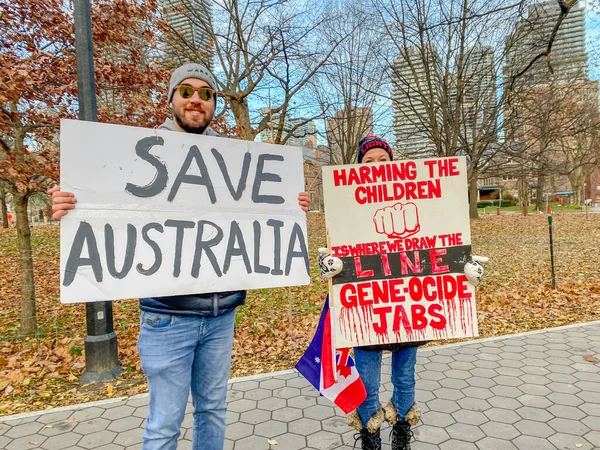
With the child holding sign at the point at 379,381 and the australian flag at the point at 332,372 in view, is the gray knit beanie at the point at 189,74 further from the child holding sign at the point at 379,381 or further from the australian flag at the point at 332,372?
the australian flag at the point at 332,372

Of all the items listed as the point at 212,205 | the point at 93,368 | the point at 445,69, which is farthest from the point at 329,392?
the point at 445,69

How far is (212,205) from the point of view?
7.23 feet

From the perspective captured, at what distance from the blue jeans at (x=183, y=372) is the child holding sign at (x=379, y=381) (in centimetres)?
76

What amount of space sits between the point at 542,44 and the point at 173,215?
9417mm

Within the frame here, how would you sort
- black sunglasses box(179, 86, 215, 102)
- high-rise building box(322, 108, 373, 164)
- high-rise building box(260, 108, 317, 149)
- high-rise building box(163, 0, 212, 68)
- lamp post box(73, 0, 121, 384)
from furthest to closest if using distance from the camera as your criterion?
1. high-rise building box(322, 108, 373, 164)
2. high-rise building box(260, 108, 317, 149)
3. high-rise building box(163, 0, 212, 68)
4. lamp post box(73, 0, 121, 384)
5. black sunglasses box(179, 86, 215, 102)

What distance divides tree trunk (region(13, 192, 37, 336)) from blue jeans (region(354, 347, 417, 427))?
5.23 m

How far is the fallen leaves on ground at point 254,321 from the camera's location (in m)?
4.04

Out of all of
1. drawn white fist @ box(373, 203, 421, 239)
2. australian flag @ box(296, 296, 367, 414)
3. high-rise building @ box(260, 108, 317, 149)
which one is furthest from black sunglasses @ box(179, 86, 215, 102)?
high-rise building @ box(260, 108, 317, 149)

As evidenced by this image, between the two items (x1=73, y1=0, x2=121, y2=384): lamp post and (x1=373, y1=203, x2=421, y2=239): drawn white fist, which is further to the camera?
(x1=73, y1=0, x2=121, y2=384): lamp post

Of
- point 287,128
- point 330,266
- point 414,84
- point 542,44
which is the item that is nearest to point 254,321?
point 330,266

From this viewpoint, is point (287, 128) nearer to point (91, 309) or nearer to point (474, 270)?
point (91, 309)

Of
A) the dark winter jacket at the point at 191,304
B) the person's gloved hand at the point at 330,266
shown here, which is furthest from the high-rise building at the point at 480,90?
the dark winter jacket at the point at 191,304

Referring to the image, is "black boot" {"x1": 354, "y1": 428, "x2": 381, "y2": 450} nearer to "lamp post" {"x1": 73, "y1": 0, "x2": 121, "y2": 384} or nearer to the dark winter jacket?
the dark winter jacket

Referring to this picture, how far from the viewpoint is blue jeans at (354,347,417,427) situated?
8.00ft
